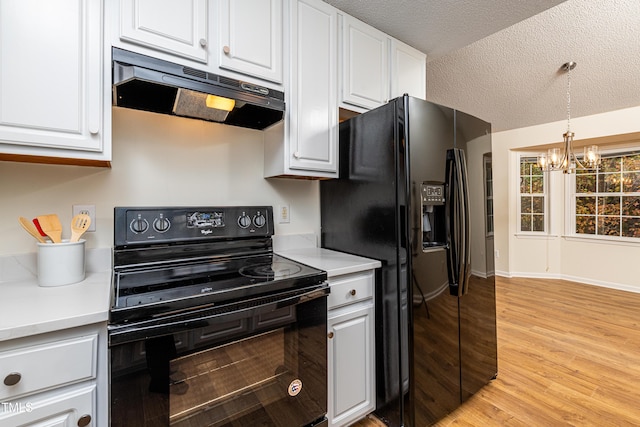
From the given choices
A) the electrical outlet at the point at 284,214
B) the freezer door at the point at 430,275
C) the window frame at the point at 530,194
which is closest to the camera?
the freezer door at the point at 430,275

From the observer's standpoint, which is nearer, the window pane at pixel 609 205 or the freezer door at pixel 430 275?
the freezer door at pixel 430 275

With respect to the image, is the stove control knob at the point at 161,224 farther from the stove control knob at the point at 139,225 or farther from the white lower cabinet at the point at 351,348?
the white lower cabinet at the point at 351,348

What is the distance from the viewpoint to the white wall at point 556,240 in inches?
153

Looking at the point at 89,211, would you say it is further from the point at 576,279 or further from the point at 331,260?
the point at 576,279

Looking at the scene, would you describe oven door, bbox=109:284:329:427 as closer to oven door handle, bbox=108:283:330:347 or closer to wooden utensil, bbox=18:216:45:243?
oven door handle, bbox=108:283:330:347

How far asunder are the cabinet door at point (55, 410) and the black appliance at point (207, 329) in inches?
3.6

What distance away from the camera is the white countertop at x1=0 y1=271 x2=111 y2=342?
2.58 feet

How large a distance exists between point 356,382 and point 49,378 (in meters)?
1.23

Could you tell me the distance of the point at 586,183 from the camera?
436 cm

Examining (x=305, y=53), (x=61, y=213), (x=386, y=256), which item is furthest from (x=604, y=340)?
(x=61, y=213)

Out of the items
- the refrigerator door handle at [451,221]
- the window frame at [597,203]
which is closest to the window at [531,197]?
the window frame at [597,203]

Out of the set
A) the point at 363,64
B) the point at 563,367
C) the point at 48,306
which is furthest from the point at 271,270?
the point at 563,367

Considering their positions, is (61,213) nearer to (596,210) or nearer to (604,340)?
(604,340)

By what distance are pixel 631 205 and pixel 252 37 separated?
17.1 feet
